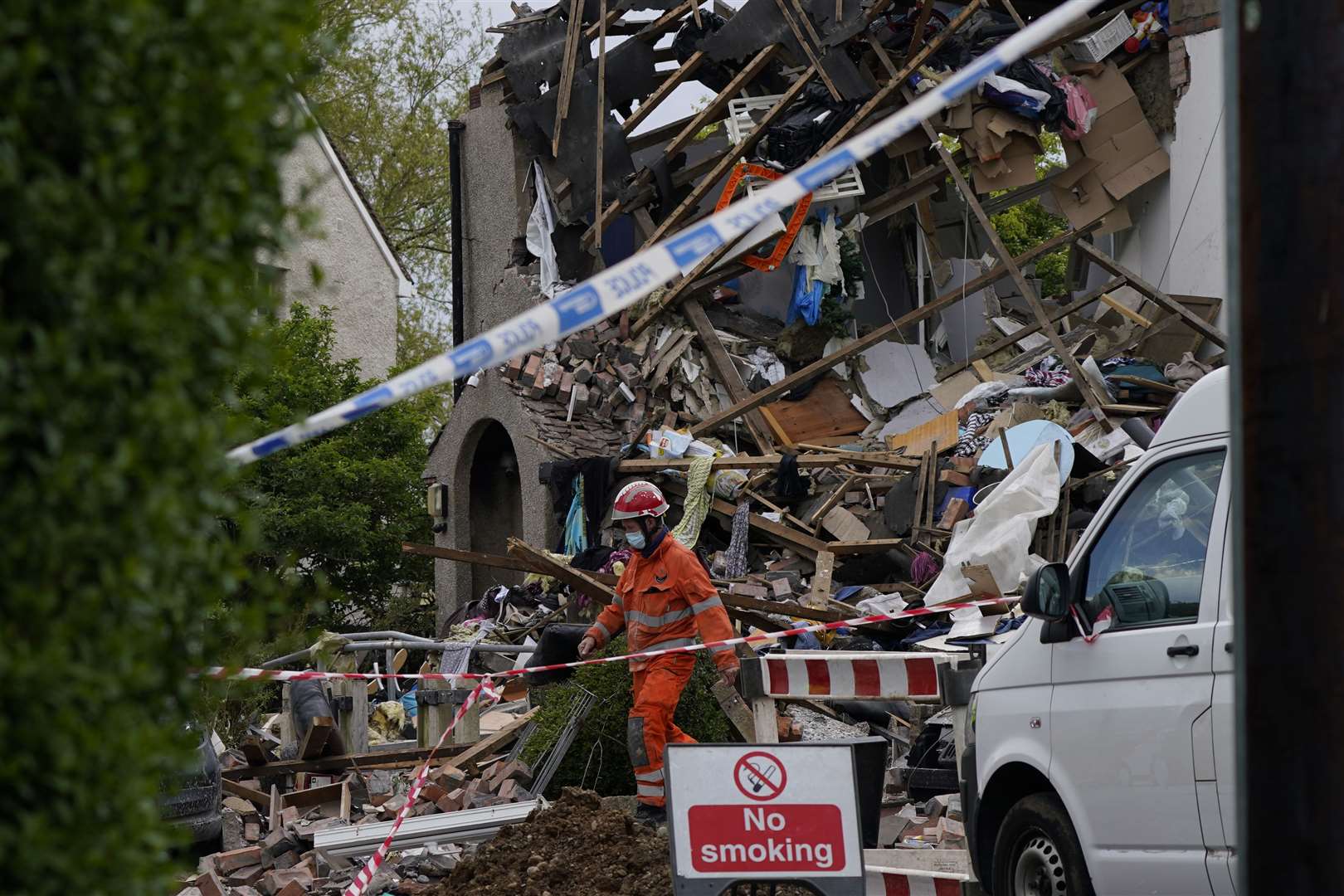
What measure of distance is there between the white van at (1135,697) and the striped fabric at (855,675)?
1716 millimetres

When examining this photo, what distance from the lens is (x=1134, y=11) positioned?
843 inches

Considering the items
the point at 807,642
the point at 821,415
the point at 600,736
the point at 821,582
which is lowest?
the point at 600,736

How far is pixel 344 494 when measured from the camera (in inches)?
1070

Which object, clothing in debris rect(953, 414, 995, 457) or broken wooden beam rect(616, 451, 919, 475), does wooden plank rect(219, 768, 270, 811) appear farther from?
clothing in debris rect(953, 414, 995, 457)

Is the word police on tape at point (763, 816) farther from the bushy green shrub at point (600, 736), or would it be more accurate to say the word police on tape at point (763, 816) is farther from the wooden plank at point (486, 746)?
the wooden plank at point (486, 746)

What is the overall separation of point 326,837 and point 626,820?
201 centimetres

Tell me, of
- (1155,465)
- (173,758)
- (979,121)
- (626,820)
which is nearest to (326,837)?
(626,820)

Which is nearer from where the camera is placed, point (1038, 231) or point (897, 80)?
point (897, 80)

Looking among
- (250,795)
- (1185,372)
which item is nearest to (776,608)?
(250,795)

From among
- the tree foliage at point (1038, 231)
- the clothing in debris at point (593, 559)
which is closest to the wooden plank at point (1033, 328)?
the clothing in debris at point (593, 559)

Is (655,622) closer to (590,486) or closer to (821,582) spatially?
(821,582)

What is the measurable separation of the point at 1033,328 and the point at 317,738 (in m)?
11.6

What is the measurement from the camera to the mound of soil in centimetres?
753

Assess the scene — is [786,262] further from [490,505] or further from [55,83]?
[55,83]
